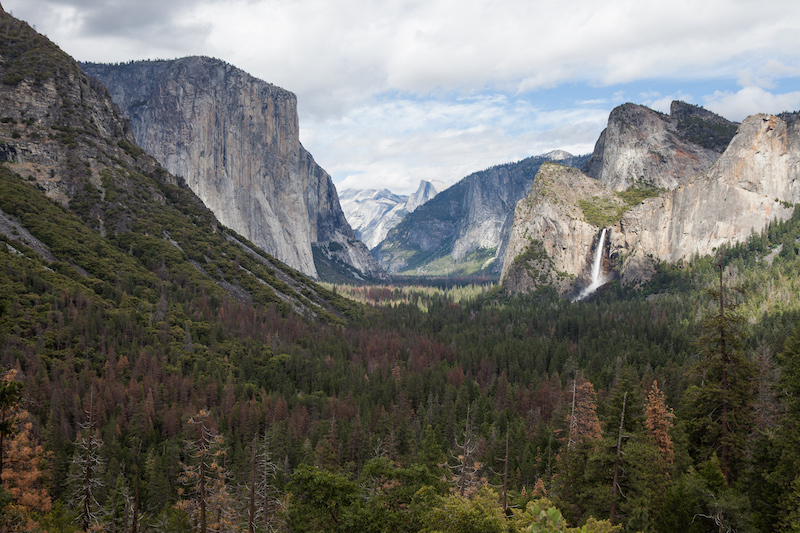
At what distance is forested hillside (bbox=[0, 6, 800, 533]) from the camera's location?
28422mm

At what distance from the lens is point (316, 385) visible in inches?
3974

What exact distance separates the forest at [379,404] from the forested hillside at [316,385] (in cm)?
30

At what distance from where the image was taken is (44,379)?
78.2 m

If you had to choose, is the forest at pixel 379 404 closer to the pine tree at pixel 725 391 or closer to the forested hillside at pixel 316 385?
the pine tree at pixel 725 391

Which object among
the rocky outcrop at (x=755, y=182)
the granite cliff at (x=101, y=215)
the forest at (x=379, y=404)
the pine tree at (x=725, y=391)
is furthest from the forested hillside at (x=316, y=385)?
the rocky outcrop at (x=755, y=182)

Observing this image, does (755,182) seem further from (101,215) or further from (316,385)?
(101,215)

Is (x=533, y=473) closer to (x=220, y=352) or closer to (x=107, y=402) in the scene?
(x=107, y=402)

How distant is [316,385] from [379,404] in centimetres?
1662

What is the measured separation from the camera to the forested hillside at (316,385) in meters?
28.4

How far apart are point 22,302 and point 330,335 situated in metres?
65.1

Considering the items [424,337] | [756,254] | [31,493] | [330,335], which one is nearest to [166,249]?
[330,335]

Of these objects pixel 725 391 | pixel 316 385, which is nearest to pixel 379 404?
pixel 316 385

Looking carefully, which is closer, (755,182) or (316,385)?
(316,385)

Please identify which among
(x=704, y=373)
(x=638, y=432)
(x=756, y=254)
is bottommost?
(x=638, y=432)
